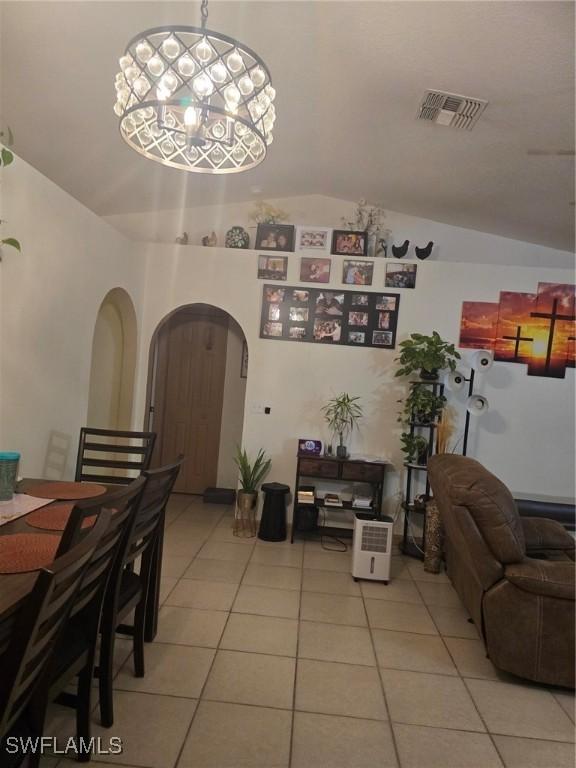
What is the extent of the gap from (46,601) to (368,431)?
3.67m

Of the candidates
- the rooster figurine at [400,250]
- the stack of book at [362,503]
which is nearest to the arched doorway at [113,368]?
the stack of book at [362,503]

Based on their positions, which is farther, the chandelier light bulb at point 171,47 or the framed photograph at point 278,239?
the framed photograph at point 278,239

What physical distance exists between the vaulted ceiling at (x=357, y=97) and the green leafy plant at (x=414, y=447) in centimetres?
215

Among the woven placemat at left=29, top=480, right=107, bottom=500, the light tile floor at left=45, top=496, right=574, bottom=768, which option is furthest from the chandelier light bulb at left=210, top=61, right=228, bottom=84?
the light tile floor at left=45, top=496, right=574, bottom=768

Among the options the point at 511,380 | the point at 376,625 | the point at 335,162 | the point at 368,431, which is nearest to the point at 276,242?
the point at 335,162

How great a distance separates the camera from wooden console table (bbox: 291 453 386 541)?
13.3 feet

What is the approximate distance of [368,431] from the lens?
4.41 meters

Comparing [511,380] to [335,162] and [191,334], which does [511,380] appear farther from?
[191,334]

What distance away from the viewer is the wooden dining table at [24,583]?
1160 millimetres

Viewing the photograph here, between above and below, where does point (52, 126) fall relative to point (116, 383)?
above

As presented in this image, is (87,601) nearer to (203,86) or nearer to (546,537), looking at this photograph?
(203,86)

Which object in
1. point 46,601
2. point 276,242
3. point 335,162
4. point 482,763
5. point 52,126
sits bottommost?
point 482,763

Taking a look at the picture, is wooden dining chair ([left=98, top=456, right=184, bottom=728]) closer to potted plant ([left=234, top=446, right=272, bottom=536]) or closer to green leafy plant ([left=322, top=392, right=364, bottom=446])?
potted plant ([left=234, top=446, right=272, bottom=536])

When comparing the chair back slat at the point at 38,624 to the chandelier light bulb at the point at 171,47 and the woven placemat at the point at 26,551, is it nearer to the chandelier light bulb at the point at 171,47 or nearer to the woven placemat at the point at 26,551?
the woven placemat at the point at 26,551
